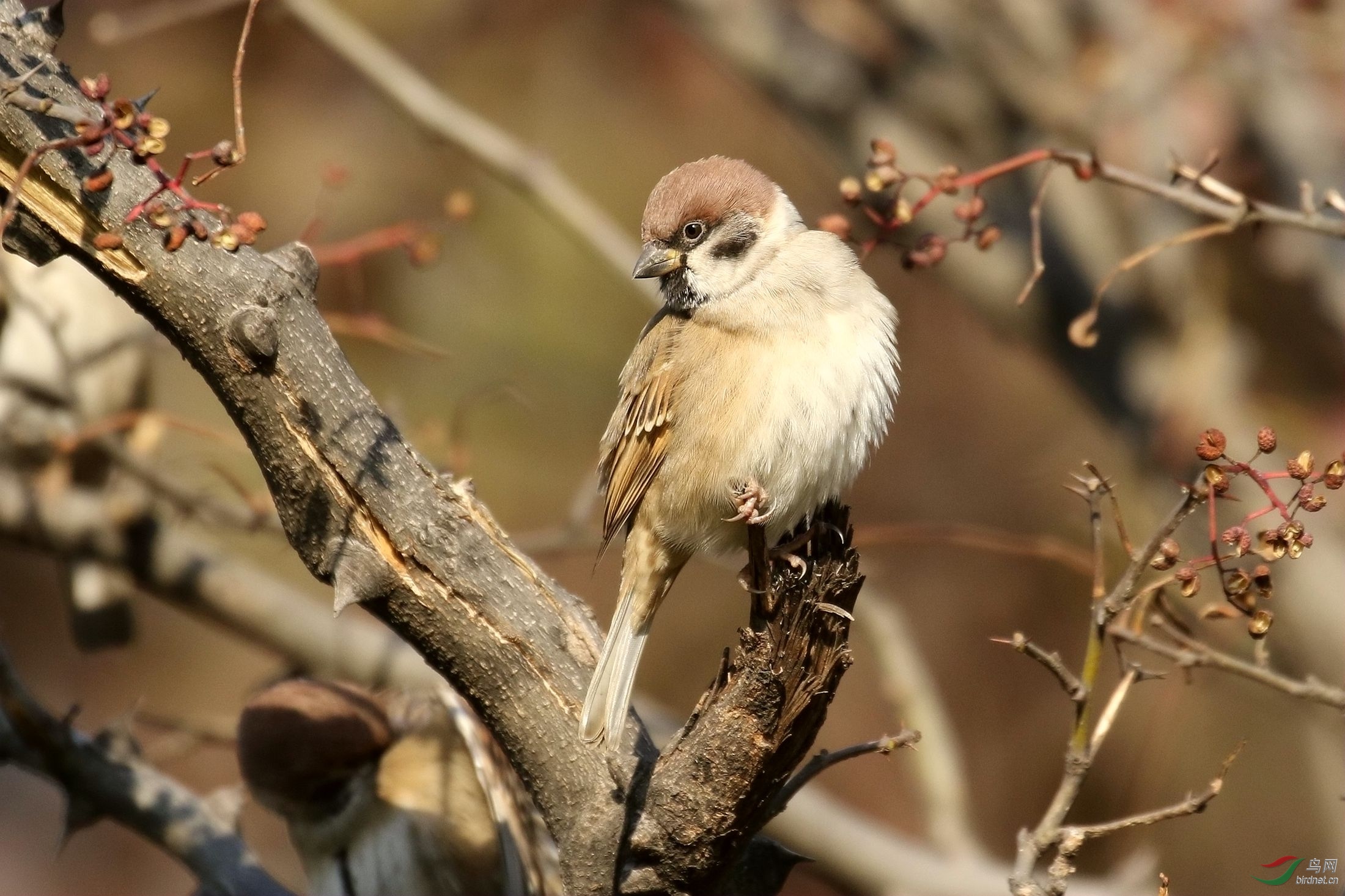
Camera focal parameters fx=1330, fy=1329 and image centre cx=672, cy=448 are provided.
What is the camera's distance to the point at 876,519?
7855 mm

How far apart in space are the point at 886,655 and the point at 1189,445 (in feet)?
6.49

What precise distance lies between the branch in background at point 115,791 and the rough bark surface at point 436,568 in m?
1.32

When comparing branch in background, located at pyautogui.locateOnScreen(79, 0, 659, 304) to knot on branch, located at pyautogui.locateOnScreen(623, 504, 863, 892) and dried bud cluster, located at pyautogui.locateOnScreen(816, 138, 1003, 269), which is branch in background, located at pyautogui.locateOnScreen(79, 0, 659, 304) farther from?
knot on branch, located at pyautogui.locateOnScreen(623, 504, 863, 892)

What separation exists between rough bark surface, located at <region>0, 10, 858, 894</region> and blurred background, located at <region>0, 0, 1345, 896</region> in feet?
5.65

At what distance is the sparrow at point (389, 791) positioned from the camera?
12.9 ft

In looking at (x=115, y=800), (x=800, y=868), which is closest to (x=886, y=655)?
(x=800, y=868)

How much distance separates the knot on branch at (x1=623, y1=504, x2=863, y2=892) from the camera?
8.21ft

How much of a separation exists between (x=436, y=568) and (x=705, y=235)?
57.8 inches

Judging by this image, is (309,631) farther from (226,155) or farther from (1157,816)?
(1157,816)

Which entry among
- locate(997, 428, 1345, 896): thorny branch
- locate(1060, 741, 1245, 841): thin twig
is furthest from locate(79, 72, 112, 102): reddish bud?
locate(1060, 741, 1245, 841): thin twig

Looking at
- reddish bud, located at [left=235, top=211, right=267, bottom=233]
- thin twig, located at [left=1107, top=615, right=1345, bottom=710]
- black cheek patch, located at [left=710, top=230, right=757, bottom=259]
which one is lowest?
reddish bud, located at [left=235, top=211, right=267, bottom=233]

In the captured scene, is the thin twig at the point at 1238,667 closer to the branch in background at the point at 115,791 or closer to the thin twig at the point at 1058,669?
the thin twig at the point at 1058,669

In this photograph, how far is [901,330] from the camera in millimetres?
8430

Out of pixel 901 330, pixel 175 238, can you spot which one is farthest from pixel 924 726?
pixel 901 330
